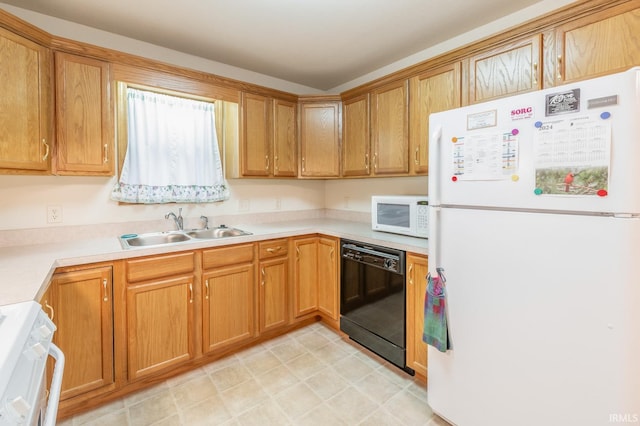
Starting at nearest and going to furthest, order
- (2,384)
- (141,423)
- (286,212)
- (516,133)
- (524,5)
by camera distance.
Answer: (2,384), (516,133), (141,423), (524,5), (286,212)

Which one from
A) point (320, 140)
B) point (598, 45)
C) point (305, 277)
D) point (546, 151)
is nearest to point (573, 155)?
point (546, 151)

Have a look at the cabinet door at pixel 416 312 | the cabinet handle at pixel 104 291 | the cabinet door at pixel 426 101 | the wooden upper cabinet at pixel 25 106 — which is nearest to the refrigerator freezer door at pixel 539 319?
the cabinet door at pixel 416 312

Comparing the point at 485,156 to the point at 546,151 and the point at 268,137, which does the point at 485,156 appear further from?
the point at 268,137

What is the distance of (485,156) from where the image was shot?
1.39 meters

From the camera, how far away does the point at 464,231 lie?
1491 millimetres

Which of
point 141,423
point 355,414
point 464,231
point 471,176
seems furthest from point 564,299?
point 141,423

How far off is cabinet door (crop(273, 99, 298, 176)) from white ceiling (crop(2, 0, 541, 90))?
0.41 meters

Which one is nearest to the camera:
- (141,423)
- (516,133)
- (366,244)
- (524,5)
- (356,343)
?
(516,133)

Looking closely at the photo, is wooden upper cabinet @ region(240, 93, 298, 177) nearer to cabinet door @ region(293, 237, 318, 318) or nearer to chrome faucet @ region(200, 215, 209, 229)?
chrome faucet @ region(200, 215, 209, 229)

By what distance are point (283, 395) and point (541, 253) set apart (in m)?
1.65

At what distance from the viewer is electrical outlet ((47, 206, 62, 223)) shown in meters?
2.07

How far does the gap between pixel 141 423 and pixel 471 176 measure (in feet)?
7.18

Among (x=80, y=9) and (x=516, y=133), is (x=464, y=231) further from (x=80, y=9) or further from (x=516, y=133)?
(x=80, y=9)

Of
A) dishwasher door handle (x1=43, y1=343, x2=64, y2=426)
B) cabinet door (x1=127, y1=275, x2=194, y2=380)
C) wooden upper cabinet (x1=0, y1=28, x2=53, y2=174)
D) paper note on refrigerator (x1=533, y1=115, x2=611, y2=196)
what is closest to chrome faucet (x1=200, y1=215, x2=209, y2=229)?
cabinet door (x1=127, y1=275, x2=194, y2=380)
